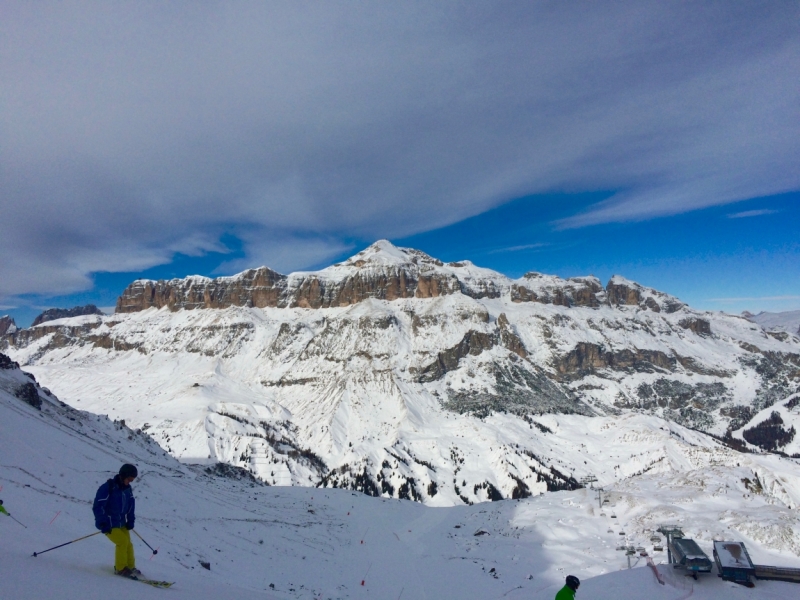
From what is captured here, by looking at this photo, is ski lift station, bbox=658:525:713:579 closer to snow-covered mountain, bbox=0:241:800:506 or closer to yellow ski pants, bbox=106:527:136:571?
yellow ski pants, bbox=106:527:136:571

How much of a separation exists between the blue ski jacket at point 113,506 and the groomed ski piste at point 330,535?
847mm

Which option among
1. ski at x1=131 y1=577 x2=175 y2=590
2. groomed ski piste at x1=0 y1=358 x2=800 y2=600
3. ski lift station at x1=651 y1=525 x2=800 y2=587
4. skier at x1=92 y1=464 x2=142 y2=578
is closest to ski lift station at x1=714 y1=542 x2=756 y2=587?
ski lift station at x1=651 y1=525 x2=800 y2=587

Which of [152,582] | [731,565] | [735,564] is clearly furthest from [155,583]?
[735,564]

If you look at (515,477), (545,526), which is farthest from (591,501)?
(515,477)

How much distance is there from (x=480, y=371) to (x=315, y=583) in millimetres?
156510

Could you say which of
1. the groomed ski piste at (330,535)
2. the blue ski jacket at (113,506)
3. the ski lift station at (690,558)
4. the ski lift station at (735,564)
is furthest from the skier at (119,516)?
the ski lift station at (735,564)

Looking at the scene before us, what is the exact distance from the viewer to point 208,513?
107 ft

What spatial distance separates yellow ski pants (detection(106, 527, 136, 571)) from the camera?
352 inches

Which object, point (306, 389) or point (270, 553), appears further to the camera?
point (306, 389)

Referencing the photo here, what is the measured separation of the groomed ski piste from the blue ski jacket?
85 centimetres

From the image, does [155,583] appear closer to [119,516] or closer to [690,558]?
[119,516]

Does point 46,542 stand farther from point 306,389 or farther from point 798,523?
point 306,389

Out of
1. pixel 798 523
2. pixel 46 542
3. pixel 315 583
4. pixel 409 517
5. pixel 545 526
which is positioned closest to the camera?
pixel 46 542

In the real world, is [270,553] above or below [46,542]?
below
